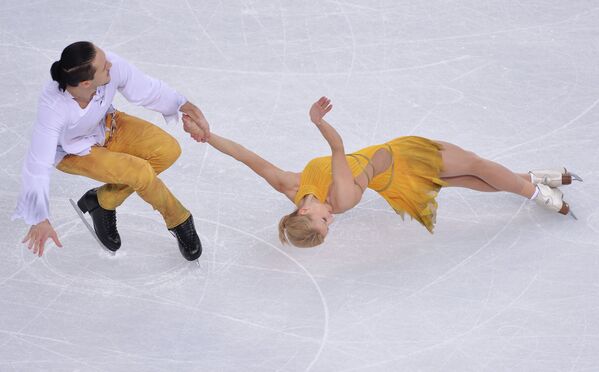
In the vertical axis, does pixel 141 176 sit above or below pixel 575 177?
below

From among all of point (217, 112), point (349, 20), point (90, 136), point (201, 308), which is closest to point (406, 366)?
point (201, 308)

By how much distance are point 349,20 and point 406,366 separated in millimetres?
3203

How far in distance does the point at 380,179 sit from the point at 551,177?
1071 millimetres

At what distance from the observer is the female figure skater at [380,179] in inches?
197

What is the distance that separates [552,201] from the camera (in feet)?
18.3

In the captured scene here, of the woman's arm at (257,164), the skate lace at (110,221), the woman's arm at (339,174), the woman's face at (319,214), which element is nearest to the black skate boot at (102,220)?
the skate lace at (110,221)

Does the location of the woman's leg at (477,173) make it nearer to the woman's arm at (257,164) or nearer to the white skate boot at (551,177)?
the white skate boot at (551,177)

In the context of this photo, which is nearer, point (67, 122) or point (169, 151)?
point (67, 122)

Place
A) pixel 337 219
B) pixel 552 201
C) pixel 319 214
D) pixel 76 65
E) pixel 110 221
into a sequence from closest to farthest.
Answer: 1. pixel 76 65
2. pixel 319 214
3. pixel 110 221
4. pixel 552 201
5. pixel 337 219

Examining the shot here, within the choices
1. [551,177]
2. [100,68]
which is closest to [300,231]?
[100,68]

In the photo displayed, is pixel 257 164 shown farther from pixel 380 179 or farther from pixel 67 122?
pixel 67 122

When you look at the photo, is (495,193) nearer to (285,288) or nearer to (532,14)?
(285,288)

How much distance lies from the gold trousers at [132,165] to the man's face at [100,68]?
1.31 feet

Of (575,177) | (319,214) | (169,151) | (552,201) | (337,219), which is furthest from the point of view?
(575,177)
